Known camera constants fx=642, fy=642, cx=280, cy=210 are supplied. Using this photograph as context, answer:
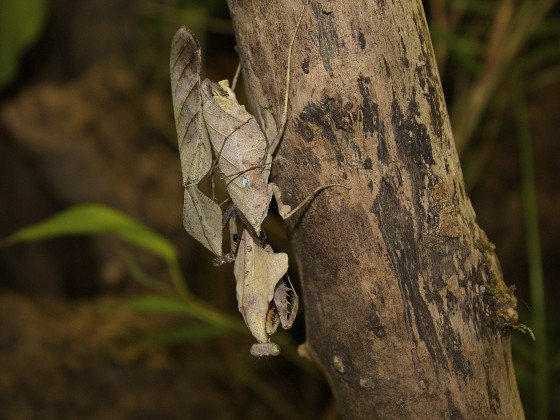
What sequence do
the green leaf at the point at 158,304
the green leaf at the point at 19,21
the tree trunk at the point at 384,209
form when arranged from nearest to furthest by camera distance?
1. the tree trunk at the point at 384,209
2. the green leaf at the point at 158,304
3. the green leaf at the point at 19,21

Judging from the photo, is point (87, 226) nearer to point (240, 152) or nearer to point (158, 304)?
point (158, 304)

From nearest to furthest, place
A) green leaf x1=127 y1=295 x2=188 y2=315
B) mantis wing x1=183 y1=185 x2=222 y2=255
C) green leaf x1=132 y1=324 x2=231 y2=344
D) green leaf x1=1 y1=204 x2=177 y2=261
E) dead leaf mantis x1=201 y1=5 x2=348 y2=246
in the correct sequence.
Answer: dead leaf mantis x1=201 y1=5 x2=348 y2=246
mantis wing x1=183 y1=185 x2=222 y2=255
green leaf x1=1 y1=204 x2=177 y2=261
green leaf x1=127 y1=295 x2=188 y2=315
green leaf x1=132 y1=324 x2=231 y2=344

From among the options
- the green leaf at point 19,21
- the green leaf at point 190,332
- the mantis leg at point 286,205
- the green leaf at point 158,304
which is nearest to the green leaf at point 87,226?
the green leaf at point 158,304

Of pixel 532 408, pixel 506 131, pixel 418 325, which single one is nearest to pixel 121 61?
pixel 506 131

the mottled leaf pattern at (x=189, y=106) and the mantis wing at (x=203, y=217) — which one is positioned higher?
the mottled leaf pattern at (x=189, y=106)

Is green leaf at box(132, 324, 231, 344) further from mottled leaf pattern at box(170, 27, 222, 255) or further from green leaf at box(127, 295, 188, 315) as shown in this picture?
mottled leaf pattern at box(170, 27, 222, 255)

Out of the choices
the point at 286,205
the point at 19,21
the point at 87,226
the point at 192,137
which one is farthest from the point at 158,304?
the point at 19,21

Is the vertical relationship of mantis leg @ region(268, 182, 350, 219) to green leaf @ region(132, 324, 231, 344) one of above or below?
above

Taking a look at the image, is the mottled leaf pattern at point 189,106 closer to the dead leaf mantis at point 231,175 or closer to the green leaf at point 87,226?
the dead leaf mantis at point 231,175

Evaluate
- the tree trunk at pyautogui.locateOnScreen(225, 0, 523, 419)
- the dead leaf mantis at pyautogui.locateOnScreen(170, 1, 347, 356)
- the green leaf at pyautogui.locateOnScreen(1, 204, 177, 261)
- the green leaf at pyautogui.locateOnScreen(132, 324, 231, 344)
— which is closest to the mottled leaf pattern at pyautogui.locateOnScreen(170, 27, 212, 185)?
the dead leaf mantis at pyautogui.locateOnScreen(170, 1, 347, 356)

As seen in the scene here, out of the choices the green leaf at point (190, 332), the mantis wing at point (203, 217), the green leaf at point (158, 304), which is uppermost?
the mantis wing at point (203, 217)
